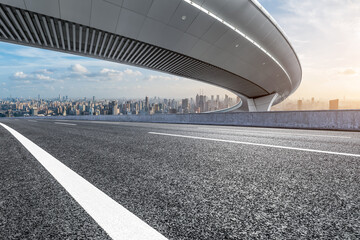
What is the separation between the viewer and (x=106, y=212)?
56.0 inches

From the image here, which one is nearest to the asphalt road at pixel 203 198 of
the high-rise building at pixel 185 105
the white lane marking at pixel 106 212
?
the white lane marking at pixel 106 212

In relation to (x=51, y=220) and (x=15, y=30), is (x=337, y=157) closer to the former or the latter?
(x=51, y=220)

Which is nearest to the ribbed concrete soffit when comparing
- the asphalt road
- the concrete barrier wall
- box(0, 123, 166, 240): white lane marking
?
the concrete barrier wall

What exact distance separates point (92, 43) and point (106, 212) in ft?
82.6

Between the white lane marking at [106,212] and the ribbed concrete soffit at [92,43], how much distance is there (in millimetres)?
20078

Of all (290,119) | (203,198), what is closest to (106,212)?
(203,198)

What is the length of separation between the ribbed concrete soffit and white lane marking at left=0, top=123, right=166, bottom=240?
65.9 feet

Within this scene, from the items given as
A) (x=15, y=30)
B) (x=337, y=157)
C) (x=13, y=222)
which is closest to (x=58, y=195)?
(x=13, y=222)

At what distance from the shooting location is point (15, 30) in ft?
63.5

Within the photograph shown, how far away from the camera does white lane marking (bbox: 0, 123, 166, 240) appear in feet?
3.75

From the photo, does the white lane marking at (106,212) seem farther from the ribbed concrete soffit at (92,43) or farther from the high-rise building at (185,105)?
the high-rise building at (185,105)

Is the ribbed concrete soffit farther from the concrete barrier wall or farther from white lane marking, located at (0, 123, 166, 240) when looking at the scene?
white lane marking, located at (0, 123, 166, 240)

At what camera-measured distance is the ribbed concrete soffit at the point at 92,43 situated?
17.9m

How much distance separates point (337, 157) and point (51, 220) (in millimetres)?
3771
